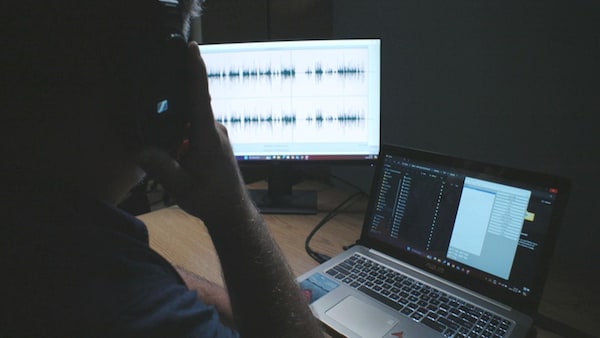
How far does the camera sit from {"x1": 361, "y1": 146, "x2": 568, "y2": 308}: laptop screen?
65 centimetres

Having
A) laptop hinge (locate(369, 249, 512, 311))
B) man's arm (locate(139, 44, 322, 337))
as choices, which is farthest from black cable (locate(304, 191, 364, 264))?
man's arm (locate(139, 44, 322, 337))

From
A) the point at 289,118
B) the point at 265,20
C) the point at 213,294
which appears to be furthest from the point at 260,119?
the point at 213,294

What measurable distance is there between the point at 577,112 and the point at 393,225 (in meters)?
0.43

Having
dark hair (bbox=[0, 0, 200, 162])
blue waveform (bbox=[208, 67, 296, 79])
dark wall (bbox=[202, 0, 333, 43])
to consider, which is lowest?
blue waveform (bbox=[208, 67, 296, 79])

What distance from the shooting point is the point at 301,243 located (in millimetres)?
947

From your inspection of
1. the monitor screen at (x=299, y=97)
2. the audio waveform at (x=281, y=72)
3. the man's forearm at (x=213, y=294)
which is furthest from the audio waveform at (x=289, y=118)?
the man's forearm at (x=213, y=294)

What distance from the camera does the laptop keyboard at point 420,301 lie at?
0.61m

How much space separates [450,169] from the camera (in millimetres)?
758

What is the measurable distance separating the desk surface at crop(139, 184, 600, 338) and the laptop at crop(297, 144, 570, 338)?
0.30 ft

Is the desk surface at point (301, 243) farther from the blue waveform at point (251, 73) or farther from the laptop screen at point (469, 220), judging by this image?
the blue waveform at point (251, 73)

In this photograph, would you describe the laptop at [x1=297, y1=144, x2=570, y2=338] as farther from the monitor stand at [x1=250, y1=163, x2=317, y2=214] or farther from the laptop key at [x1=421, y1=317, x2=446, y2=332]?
the monitor stand at [x1=250, y1=163, x2=317, y2=214]

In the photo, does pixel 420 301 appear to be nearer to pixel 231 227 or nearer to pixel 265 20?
pixel 231 227

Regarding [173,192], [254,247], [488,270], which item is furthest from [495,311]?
[173,192]

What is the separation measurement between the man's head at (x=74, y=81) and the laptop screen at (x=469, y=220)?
563mm
